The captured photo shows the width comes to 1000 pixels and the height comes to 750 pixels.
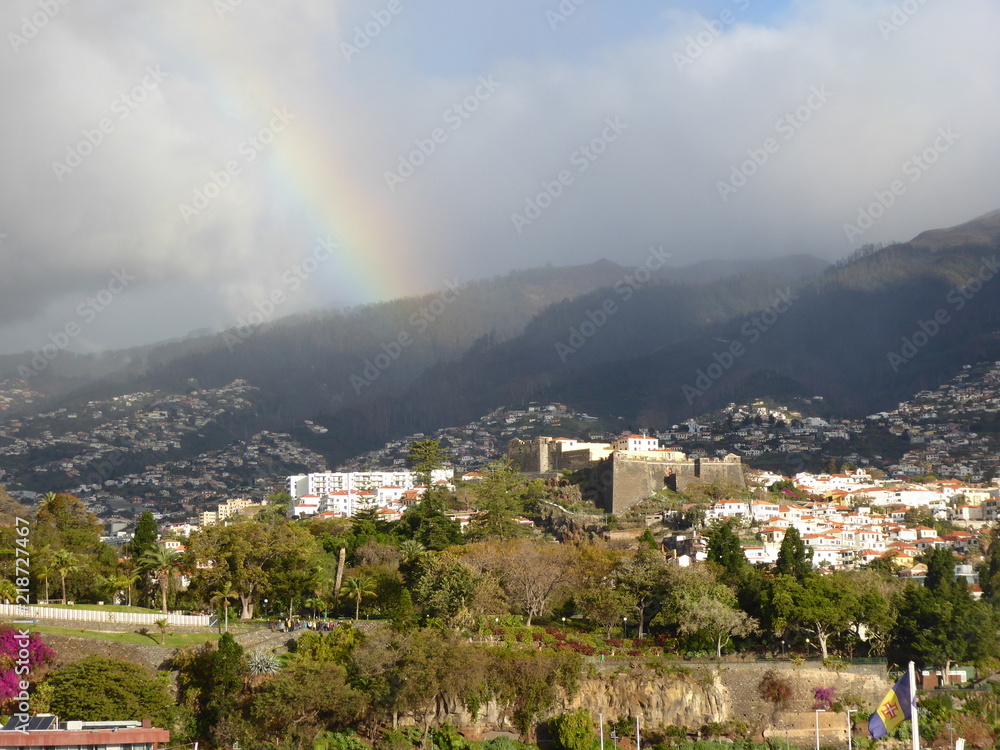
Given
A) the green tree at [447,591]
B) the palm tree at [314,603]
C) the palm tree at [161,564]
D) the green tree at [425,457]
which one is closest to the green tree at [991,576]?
the green tree at [447,591]

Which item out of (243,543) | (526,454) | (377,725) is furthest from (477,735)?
(526,454)

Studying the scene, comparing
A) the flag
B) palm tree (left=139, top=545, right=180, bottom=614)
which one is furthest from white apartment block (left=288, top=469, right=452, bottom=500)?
the flag

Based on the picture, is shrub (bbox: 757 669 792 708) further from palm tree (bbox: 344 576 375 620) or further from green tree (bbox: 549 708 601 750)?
palm tree (bbox: 344 576 375 620)

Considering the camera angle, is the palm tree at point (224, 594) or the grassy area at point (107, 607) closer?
the grassy area at point (107, 607)

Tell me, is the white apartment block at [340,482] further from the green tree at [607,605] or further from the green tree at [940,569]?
the green tree at [940,569]

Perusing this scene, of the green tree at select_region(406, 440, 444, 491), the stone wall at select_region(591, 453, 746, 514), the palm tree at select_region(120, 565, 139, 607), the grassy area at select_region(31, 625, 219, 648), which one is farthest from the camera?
the stone wall at select_region(591, 453, 746, 514)

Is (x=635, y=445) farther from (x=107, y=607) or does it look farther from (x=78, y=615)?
(x=78, y=615)
